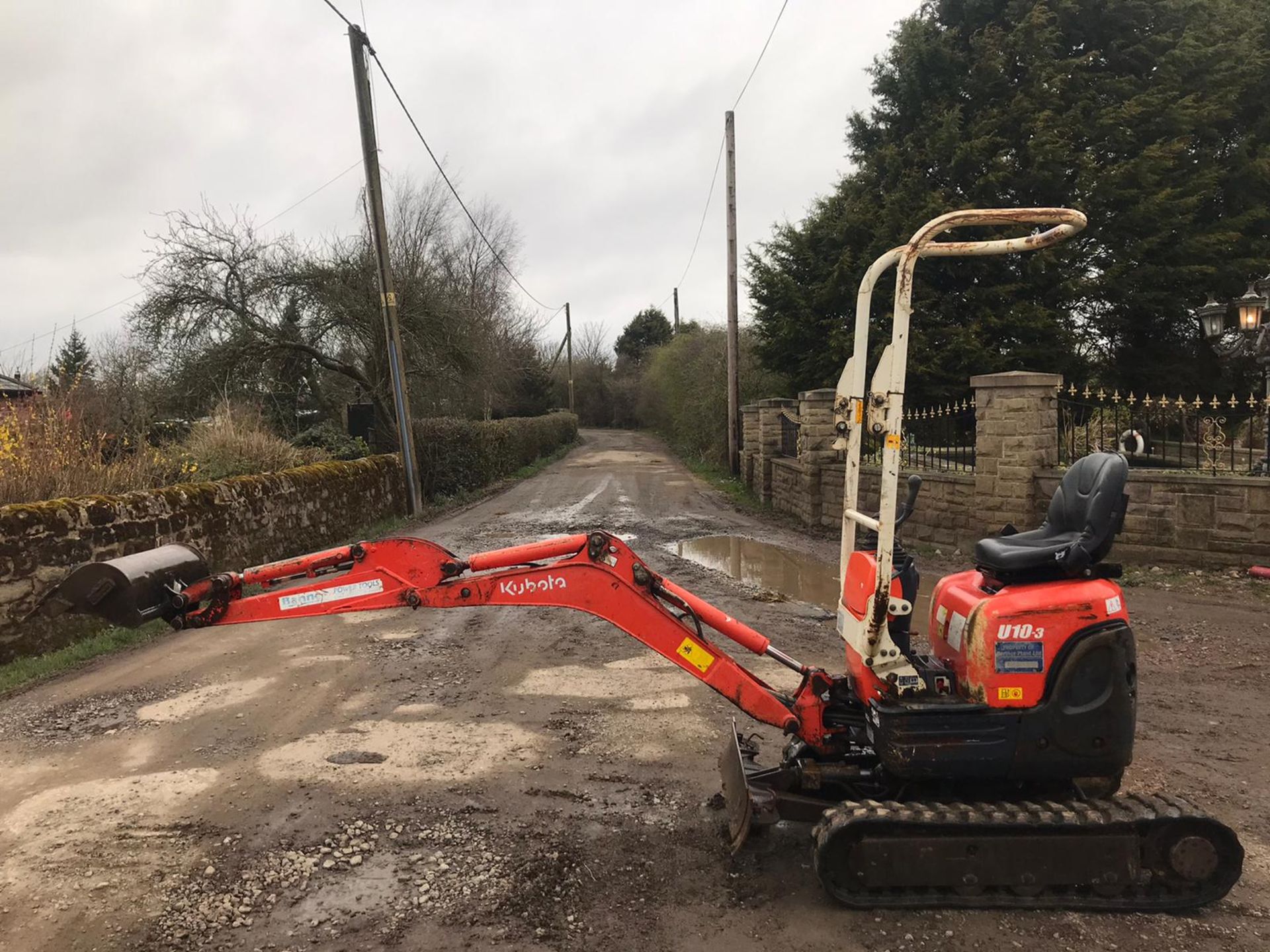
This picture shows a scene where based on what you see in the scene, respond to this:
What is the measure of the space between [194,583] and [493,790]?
180cm

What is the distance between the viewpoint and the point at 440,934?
3113mm

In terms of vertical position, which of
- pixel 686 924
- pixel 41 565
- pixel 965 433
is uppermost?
pixel 965 433

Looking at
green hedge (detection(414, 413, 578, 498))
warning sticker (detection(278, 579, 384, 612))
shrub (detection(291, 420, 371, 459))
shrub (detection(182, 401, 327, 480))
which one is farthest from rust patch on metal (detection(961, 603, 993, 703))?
green hedge (detection(414, 413, 578, 498))

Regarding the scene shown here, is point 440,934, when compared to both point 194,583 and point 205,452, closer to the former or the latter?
point 194,583

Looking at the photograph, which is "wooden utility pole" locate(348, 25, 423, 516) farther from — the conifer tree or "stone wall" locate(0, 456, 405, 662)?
the conifer tree

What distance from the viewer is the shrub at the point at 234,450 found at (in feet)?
36.6

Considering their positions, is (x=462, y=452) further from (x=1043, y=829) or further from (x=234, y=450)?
(x=1043, y=829)

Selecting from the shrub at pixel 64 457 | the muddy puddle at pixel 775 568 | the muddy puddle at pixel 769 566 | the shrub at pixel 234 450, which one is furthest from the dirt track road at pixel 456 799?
the shrub at pixel 234 450

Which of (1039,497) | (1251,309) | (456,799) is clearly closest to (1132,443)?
(1039,497)

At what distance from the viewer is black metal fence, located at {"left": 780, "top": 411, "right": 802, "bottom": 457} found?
16109 mm

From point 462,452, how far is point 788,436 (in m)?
7.70

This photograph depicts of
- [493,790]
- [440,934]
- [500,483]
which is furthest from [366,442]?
[440,934]

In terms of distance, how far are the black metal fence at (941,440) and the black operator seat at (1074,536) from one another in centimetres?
671

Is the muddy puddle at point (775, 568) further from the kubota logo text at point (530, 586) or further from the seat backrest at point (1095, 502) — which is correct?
the kubota logo text at point (530, 586)
